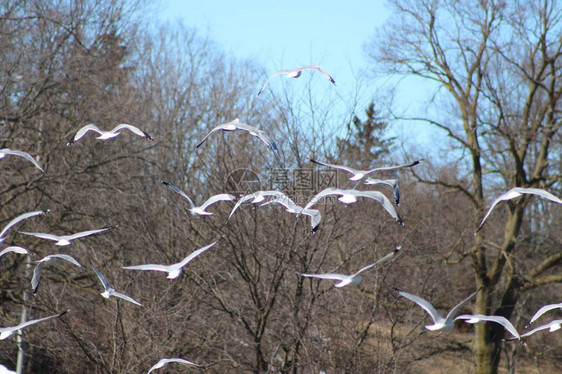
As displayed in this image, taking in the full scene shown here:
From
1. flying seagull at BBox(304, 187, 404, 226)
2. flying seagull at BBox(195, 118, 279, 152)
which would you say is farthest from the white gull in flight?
flying seagull at BBox(304, 187, 404, 226)

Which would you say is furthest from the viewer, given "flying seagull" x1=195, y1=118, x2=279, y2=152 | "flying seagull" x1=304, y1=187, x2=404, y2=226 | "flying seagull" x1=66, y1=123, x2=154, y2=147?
"flying seagull" x1=66, y1=123, x2=154, y2=147

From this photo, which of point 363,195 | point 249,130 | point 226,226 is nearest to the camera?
point 363,195

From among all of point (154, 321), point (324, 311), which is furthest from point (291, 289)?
point (154, 321)

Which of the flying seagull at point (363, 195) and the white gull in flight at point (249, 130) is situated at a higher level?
the white gull in flight at point (249, 130)

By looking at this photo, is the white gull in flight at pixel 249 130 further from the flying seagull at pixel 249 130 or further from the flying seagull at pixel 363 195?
the flying seagull at pixel 363 195

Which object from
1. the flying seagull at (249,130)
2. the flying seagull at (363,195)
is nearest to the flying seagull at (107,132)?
the flying seagull at (249,130)

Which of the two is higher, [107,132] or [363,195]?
[107,132]

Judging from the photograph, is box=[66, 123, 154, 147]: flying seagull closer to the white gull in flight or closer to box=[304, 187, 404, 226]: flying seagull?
the white gull in flight

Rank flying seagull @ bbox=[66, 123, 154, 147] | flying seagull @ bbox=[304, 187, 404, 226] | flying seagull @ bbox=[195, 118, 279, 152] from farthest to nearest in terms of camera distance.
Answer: flying seagull @ bbox=[66, 123, 154, 147] < flying seagull @ bbox=[195, 118, 279, 152] < flying seagull @ bbox=[304, 187, 404, 226]

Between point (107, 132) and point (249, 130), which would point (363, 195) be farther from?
point (107, 132)

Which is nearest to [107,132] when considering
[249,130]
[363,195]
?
[249,130]

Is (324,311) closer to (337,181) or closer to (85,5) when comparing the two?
(337,181)

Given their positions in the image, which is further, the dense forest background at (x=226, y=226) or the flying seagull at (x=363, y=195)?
the dense forest background at (x=226, y=226)

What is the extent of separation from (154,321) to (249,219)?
6.86ft
